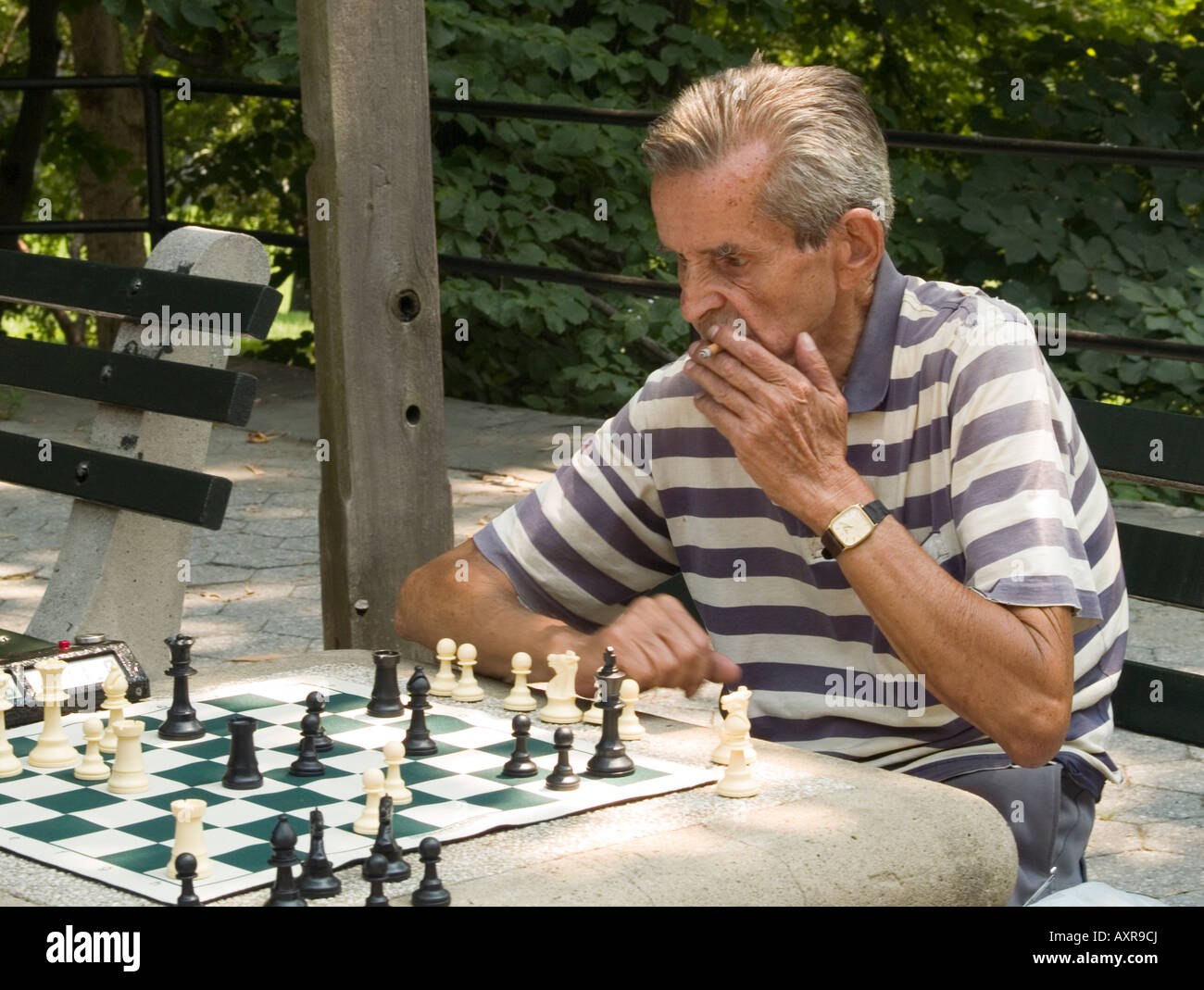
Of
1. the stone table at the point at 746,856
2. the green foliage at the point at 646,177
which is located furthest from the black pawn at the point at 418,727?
the green foliage at the point at 646,177

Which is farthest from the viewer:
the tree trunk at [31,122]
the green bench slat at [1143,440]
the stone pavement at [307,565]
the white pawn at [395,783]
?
the tree trunk at [31,122]

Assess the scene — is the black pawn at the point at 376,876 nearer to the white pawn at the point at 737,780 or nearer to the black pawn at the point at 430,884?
the black pawn at the point at 430,884

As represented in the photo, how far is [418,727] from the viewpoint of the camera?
6.33 ft

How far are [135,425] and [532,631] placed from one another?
37.9 inches

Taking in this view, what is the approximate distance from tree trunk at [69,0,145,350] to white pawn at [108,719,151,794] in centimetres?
827

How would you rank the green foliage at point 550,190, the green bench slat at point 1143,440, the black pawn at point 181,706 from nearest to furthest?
the black pawn at point 181,706 → the green bench slat at point 1143,440 → the green foliage at point 550,190

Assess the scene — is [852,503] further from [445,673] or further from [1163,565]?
[1163,565]

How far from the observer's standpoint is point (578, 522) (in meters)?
2.54

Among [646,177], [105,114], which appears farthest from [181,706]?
[105,114]

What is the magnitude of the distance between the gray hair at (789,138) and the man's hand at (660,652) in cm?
52

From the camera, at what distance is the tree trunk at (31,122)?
8.81m

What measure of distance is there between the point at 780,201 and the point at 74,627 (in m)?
1.46

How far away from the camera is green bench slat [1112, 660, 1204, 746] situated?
252 centimetres
